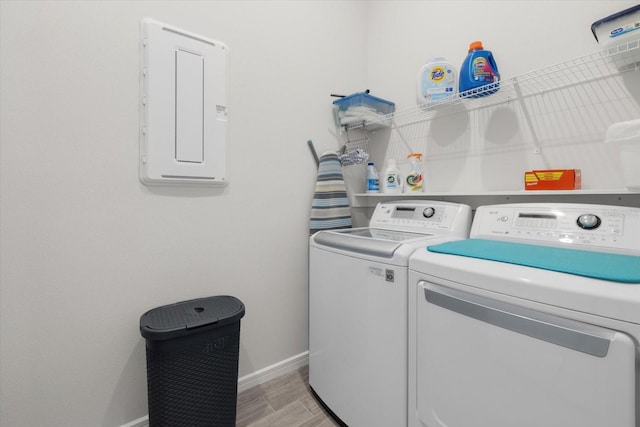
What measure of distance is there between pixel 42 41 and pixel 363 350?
172cm

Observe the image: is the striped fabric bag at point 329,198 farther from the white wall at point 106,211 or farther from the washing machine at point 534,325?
the washing machine at point 534,325

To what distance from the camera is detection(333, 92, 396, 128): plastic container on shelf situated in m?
1.82

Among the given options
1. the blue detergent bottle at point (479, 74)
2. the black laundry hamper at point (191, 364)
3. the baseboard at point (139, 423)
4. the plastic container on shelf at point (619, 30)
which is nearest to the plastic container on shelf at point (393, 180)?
the blue detergent bottle at point (479, 74)

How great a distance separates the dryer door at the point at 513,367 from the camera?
2.00 feet

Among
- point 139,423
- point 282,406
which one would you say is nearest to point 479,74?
point 282,406

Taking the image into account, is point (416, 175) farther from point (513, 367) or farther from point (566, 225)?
point (513, 367)

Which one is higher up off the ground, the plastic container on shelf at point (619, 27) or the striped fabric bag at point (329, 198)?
the plastic container on shelf at point (619, 27)

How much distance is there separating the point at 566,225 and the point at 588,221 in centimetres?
6

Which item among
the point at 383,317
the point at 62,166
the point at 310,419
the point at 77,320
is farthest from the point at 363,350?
the point at 62,166

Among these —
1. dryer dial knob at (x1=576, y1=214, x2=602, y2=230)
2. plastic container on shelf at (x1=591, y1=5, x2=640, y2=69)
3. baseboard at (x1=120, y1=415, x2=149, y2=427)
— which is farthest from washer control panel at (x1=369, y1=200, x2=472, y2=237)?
baseboard at (x1=120, y1=415, x2=149, y2=427)

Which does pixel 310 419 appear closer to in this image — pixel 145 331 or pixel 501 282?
pixel 145 331

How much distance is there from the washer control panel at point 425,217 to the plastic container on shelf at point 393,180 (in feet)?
0.38

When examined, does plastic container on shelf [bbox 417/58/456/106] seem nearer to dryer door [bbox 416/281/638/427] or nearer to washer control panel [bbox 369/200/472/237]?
washer control panel [bbox 369/200/472/237]

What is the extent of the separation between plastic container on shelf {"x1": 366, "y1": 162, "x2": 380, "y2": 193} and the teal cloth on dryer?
0.89m
